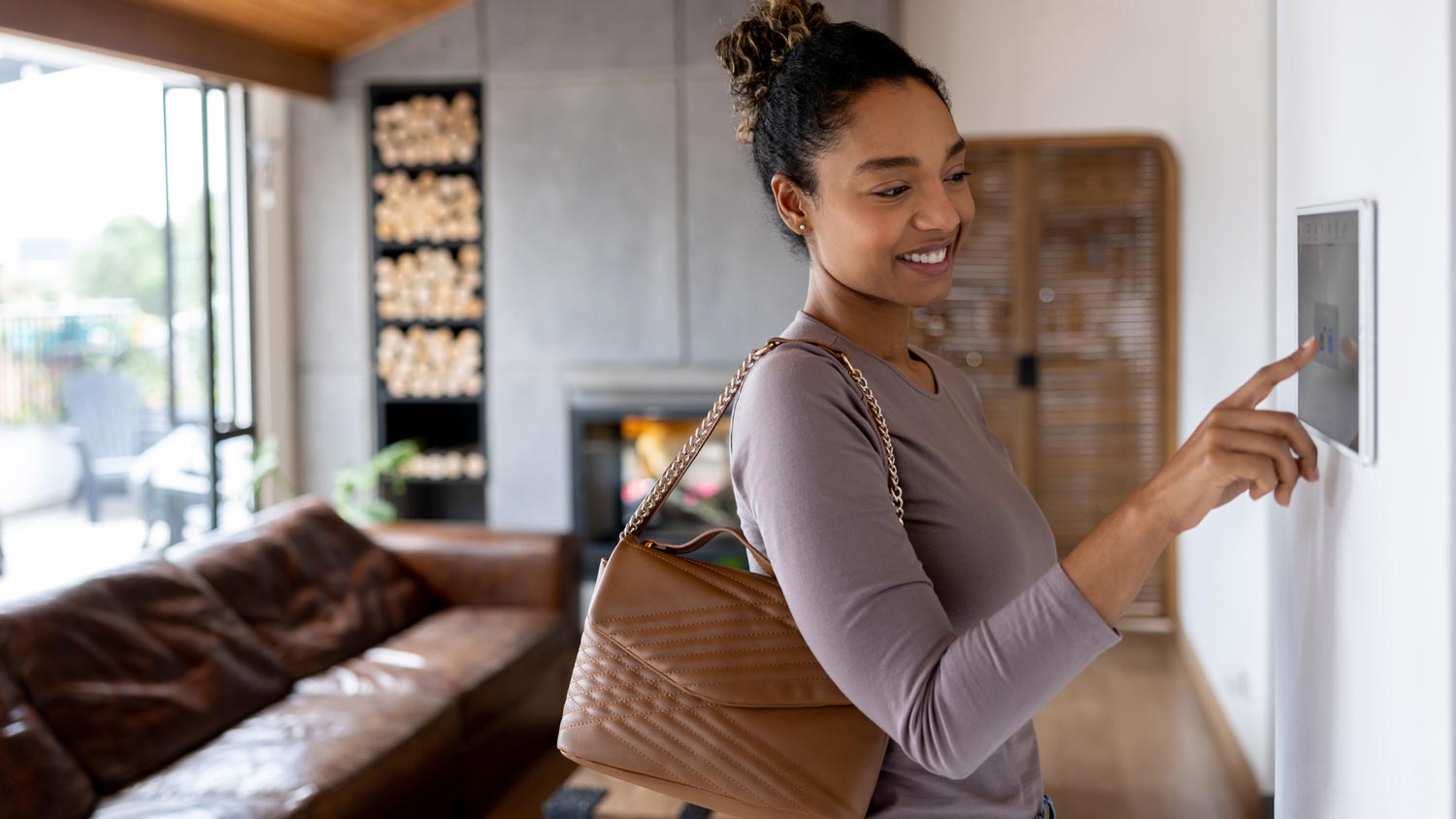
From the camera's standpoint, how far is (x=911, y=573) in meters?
0.92

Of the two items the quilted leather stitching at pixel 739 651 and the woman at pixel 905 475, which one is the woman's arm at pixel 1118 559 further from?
the quilted leather stitching at pixel 739 651

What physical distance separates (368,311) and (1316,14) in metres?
4.55

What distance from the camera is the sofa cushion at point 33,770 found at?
2273 mm

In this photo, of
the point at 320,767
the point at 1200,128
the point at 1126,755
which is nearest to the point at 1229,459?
Answer: the point at 320,767

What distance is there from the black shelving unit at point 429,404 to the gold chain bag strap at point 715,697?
408 cm

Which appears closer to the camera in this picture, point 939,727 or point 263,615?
point 939,727

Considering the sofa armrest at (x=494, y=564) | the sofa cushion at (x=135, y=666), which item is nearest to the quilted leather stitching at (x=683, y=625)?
the sofa cushion at (x=135, y=666)

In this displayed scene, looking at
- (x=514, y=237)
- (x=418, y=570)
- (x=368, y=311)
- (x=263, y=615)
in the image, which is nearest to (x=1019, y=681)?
(x=263, y=615)

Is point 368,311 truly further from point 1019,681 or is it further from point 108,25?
point 1019,681

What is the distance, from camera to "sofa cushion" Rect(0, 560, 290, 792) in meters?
2.51

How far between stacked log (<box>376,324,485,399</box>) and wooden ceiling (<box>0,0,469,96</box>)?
1.02m

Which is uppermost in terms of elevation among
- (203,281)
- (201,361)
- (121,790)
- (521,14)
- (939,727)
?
(521,14)

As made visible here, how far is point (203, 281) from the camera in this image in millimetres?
4684

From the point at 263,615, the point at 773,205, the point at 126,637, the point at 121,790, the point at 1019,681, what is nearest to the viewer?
the point at 1019,681
